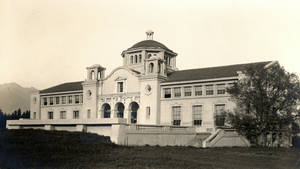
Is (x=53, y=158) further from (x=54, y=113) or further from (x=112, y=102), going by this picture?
(x=54, y=113)

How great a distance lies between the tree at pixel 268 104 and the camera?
36.8 meters

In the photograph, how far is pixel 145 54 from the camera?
56.4 metres

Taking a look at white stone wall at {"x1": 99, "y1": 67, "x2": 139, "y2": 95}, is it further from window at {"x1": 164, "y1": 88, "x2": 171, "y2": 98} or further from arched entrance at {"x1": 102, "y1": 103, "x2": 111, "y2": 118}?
window at {"x1": 164, "y1": 88, "x2": 171, "y2": 98}

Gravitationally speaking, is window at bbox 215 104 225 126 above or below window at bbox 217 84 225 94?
below

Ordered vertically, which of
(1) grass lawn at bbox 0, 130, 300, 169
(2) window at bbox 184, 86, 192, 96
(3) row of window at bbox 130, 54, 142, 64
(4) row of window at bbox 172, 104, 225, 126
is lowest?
(1) grass lawn at bbox 0, 130, 300, 169

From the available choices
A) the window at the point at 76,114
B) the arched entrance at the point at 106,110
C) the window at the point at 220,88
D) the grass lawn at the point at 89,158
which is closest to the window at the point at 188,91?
the window at the point at 220,88

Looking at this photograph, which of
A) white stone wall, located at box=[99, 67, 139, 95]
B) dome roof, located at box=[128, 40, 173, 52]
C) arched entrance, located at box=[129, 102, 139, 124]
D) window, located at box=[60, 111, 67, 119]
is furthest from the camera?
window, located at box=[60, 111, 67, 119]

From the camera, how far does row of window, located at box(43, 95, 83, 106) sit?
58781mm

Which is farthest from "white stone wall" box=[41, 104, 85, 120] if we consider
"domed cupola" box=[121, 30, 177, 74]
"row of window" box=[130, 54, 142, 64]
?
"row of window" box=[130, 54, 142, 64]

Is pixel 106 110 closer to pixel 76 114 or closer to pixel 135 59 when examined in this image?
pixel 76 114

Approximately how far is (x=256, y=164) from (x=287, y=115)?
14.9m

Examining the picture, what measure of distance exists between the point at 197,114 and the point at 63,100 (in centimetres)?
2405

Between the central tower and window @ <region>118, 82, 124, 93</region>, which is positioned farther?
window @ <region>118, 82, 124, 93</region>

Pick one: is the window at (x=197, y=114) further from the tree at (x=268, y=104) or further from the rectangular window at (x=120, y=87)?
the rectangular window at (x=120, y=87)
